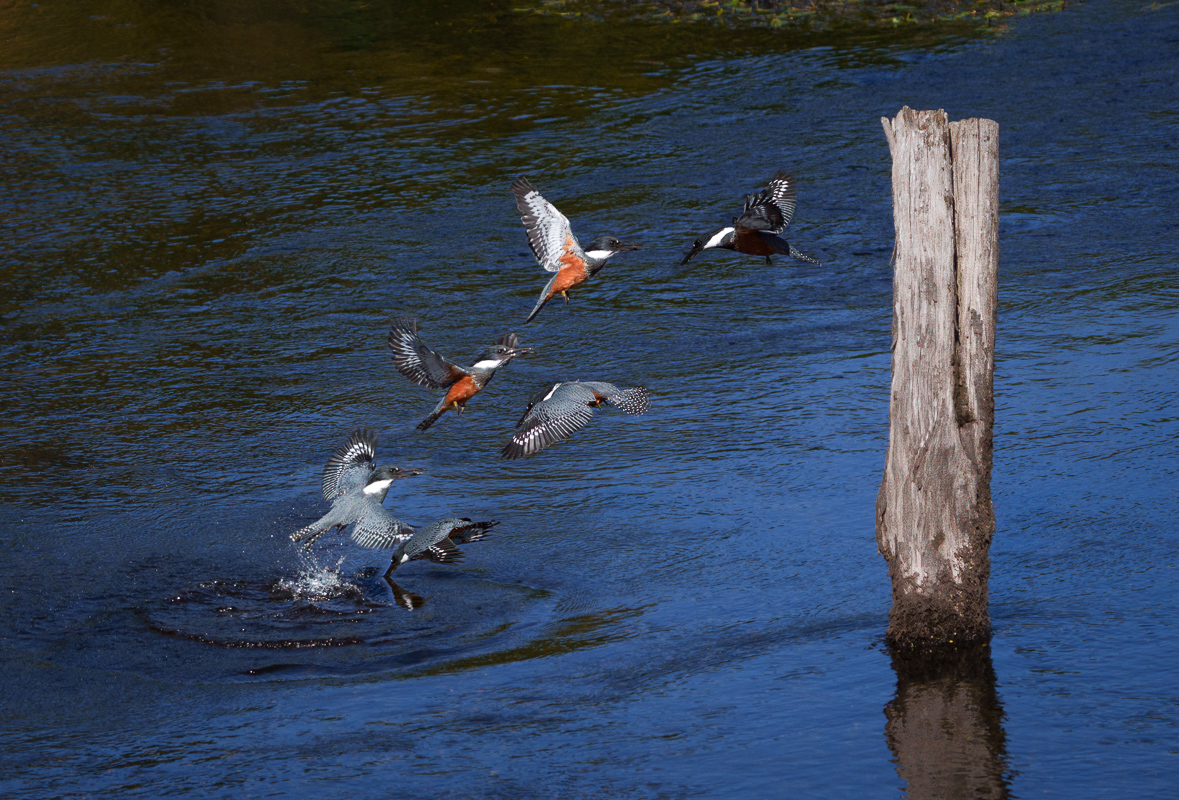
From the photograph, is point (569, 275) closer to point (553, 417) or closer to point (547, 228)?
point (547, 228)

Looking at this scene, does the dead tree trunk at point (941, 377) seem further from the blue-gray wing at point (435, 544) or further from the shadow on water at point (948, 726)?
the blue-gray wing at point (435, 544)

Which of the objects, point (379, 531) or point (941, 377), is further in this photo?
point (379, 531)

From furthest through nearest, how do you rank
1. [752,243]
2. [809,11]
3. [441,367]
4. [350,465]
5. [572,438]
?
[809,11] < [572,438] < [752,243] < [350,465] < [441,367]

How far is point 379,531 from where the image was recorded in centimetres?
677

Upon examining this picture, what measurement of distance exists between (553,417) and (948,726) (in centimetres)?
238

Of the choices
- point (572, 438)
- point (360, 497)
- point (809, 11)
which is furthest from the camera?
point (809, 11)

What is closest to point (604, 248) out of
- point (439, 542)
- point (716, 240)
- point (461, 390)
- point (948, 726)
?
point (716, 240)

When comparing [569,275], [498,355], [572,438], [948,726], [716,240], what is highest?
[716,240]

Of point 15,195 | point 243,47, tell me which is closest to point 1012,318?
point 15,195

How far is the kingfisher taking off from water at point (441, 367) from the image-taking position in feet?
21.4

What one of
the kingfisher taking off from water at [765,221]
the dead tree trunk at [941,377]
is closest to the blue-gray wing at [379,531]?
the kingfisher taking off from water at [765,221]

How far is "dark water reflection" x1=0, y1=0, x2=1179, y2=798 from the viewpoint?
18.6 ft

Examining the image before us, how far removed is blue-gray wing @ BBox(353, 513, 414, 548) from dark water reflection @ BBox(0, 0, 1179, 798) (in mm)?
347

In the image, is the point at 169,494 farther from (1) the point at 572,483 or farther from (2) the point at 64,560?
(1) the point at 572,483
